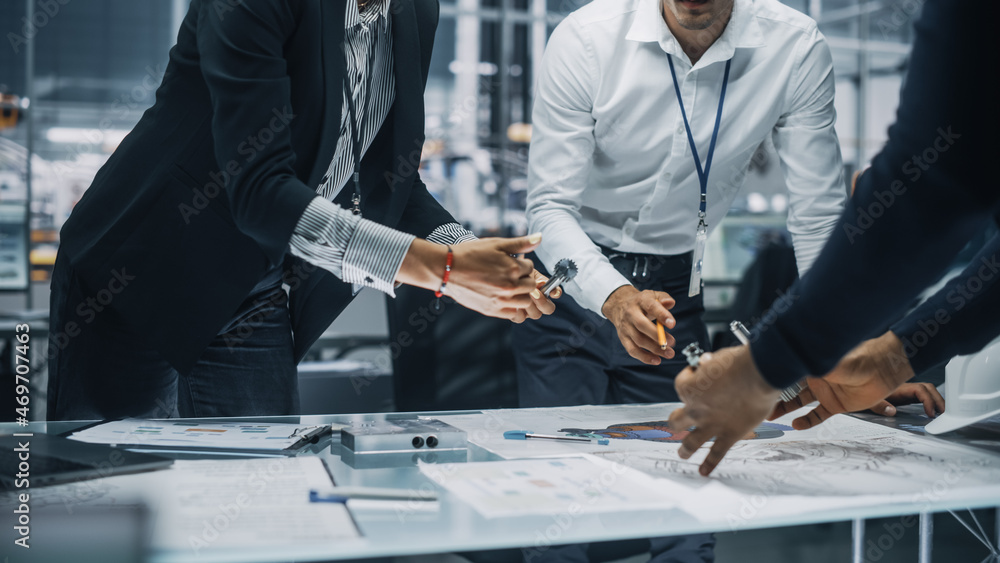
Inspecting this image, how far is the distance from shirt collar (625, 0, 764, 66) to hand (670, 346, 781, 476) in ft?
3.30

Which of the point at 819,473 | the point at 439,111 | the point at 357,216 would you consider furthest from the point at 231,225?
the point at 439,111

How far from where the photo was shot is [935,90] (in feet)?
2.69

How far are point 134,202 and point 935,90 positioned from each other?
1.14 metres

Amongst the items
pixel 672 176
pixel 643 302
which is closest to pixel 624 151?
pixel 672 176

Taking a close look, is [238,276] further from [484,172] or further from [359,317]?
[484,172]

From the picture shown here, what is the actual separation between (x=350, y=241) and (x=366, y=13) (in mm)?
492

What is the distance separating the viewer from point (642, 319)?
1426 mm

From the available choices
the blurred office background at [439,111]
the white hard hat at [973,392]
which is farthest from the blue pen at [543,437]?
the blurred office background at [439,111]

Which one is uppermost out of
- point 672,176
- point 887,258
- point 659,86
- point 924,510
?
point 659,86

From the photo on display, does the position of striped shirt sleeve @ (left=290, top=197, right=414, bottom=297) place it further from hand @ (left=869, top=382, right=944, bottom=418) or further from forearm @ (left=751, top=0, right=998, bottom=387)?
hand @ (left=869, top=382, right=944, bottom=418)

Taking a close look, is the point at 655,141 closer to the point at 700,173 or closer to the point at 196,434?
the point at 700,173

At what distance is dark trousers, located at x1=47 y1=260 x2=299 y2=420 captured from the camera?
1.39m

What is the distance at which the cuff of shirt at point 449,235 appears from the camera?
1.52 metres

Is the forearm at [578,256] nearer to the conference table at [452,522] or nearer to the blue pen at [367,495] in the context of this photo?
the conference table at [452,522]
